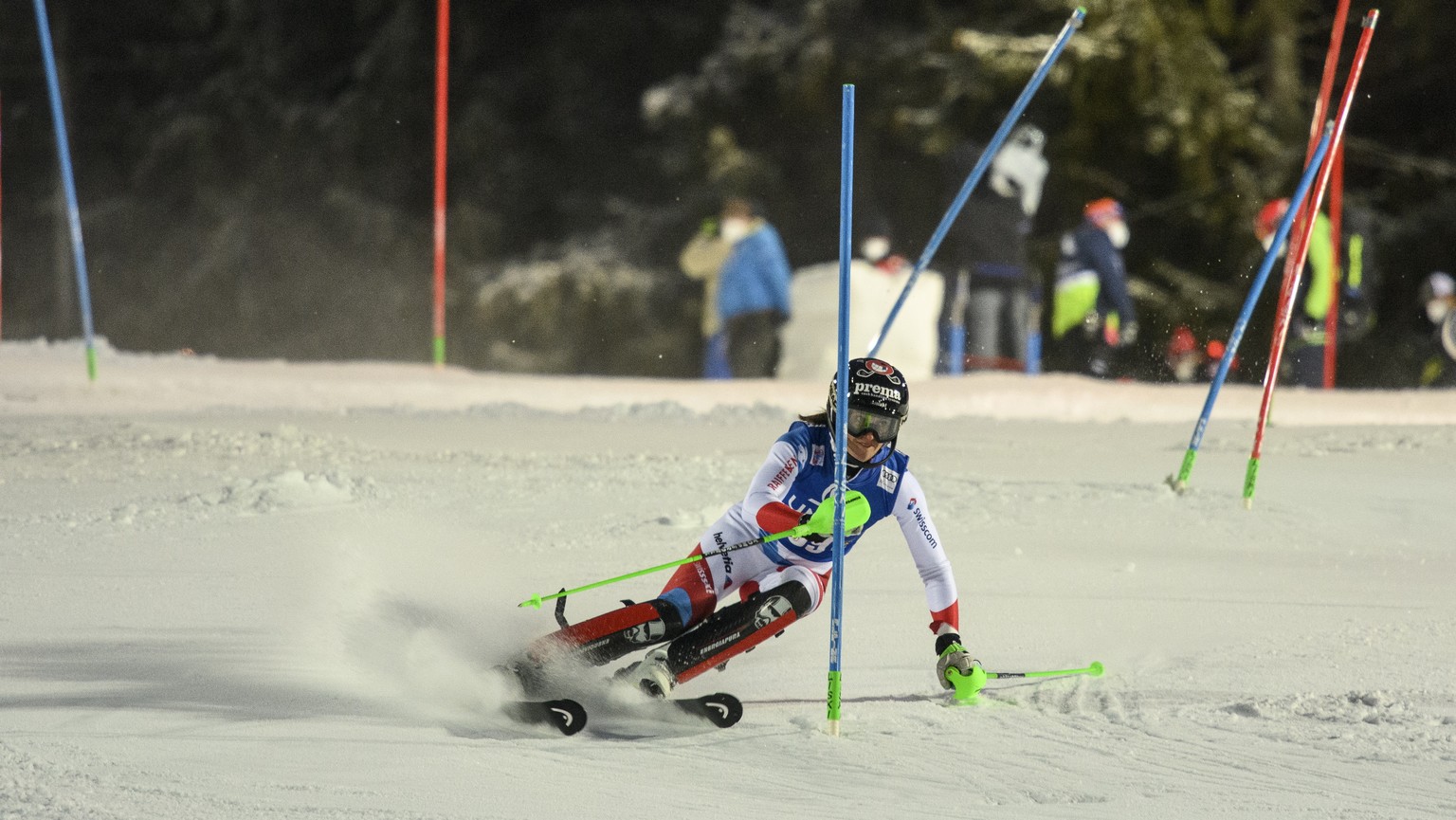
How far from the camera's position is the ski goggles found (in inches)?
207

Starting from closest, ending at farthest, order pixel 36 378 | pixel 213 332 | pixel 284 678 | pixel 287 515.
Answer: pixel 284 678
pixel 287 515
pixel 36 378
pixel 213 332

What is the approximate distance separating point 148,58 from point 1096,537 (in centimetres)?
2535

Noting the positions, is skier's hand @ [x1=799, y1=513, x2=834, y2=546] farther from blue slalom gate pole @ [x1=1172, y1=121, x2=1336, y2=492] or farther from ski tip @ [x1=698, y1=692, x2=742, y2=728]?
blue slalom gate pole @ [x1=1172, y1=121, x2=1336, y2=492]

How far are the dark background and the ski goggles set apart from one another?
42.3 feet

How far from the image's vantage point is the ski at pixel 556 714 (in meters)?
4.96

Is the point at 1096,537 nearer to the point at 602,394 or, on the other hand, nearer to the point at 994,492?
the point at 994,492

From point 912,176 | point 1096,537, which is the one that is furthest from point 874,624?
point 912,176

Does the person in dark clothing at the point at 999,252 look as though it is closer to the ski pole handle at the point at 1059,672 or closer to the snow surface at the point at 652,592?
the snow surface at the point at 652,592

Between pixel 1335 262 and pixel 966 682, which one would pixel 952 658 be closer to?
pixel 966 682

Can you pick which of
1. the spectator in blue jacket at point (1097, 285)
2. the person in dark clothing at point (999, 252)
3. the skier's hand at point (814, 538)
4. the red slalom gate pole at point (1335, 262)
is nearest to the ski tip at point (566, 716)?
the skier's hand at point (814, 538)

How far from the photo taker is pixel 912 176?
22688 mm

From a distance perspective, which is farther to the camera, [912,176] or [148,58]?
[148,58]

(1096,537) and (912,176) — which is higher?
(912,176)

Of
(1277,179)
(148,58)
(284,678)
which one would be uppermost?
(148,58)
